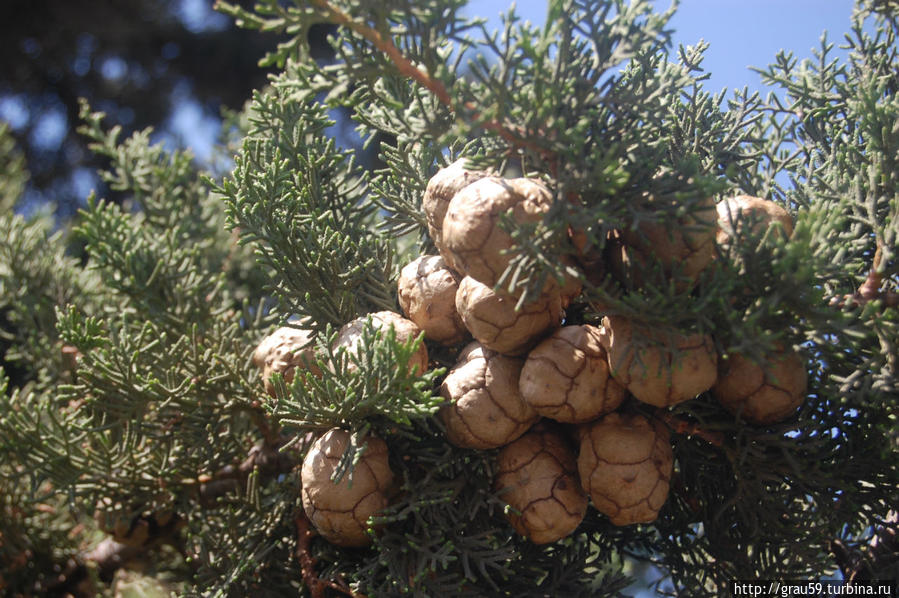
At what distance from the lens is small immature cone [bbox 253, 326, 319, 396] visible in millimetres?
1020

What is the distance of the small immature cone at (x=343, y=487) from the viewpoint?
914 mm

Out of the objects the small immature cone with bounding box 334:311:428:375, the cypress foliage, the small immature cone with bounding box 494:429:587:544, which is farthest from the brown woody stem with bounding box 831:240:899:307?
the small immature cone with bounding box 334:311:428:375

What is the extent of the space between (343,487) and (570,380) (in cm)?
32

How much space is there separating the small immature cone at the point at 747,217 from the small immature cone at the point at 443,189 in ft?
0.96

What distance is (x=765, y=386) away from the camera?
2.82 feet

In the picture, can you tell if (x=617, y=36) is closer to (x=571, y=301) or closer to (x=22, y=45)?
(x=571, y=301)

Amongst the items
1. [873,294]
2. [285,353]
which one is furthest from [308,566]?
[873,294]

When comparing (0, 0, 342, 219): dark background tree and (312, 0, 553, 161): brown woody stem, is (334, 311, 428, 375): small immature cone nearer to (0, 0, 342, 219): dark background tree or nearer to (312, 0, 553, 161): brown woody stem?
(312, 0, 553, 161): brown woody stem

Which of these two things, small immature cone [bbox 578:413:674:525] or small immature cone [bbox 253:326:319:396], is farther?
small immature cone [bbox 253:326:319:396]

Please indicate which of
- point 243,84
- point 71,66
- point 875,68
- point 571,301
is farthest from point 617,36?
point 71,66

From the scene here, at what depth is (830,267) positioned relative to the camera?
82 centimetres

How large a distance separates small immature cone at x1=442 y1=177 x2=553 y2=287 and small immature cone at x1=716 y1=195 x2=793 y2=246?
219mm

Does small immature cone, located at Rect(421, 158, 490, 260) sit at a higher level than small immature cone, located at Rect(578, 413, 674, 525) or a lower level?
higher

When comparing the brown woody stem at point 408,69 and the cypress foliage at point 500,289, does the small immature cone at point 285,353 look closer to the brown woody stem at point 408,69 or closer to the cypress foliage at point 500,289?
the cypress foliage at point 500,289
